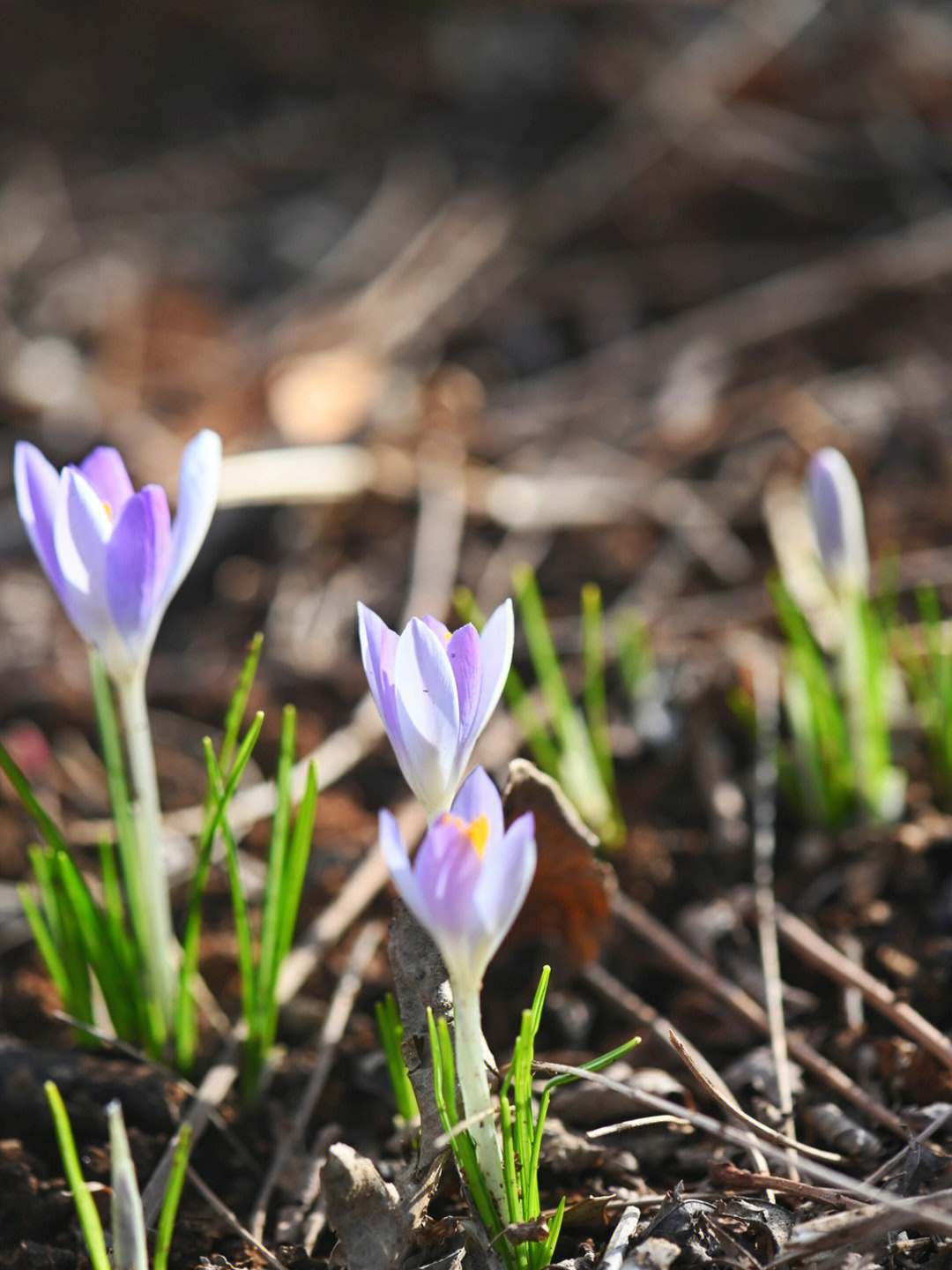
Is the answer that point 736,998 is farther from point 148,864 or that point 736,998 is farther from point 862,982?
point 148,864

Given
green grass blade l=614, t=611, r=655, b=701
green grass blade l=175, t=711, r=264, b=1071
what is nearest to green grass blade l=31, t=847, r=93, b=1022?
green grass blade l=175, t=711, r=264, b=1071

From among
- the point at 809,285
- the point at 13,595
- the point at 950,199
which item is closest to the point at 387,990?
the point at 13,595

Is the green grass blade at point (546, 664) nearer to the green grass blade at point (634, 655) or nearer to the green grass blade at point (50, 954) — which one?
the green grass blade at point (634, 655)

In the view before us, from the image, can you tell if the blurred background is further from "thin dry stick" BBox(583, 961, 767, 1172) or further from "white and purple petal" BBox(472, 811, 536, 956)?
"white and purple petal" BBox(472, 811, 536, 956)

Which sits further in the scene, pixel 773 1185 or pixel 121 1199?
pixel 773 1185

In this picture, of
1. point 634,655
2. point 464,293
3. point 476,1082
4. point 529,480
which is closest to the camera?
point 476,1082

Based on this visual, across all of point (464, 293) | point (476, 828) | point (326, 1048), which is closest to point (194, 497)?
point (476, 828)

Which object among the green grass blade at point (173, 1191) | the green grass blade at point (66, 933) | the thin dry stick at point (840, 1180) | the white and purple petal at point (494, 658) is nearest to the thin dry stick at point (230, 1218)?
the green grass blade at point (173, 1191)
